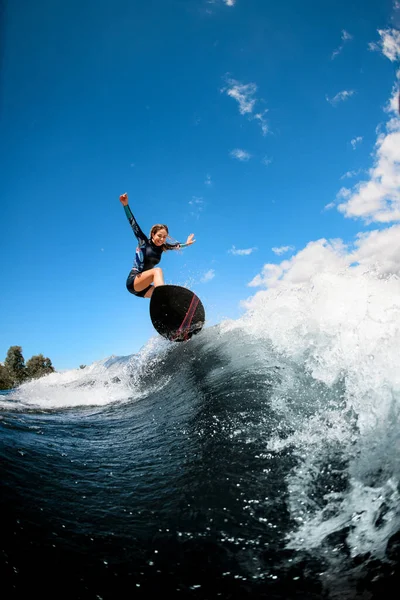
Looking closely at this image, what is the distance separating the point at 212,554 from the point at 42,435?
2751mm

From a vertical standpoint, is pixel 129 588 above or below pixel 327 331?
below

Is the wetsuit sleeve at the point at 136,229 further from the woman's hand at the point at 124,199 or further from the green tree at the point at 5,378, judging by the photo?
the green tree at the point at 5,378

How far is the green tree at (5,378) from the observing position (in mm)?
41781

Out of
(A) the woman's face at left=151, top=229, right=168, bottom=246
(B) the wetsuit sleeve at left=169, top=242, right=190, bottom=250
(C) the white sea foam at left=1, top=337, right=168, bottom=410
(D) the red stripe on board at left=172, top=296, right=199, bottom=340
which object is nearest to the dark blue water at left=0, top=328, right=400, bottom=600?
(C) the white sea foam at left=1, top=337, right=168, bottom=410

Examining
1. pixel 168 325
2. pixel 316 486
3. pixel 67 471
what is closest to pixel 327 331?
pixel 316 486

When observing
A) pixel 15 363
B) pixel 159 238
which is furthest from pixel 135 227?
pixel 15 363

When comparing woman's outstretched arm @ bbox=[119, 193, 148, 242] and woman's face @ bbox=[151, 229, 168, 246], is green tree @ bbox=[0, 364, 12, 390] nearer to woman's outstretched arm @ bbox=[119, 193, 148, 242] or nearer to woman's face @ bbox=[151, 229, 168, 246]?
woman's outstretched arm @ bbox=[119, 193, 148, 242]

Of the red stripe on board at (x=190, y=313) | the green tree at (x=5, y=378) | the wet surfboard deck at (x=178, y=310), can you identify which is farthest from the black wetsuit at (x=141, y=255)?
the green tree at (x=5, y=378)

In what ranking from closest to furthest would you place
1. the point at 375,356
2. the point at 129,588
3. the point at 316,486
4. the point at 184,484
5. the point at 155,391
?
the point at 129,588 → the point at 316,486 → the point at 184,484 → the point at 375,356 → the point at 155,391

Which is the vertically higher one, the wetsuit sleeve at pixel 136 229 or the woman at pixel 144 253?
the wetsuit sleeve at pixel 136 229

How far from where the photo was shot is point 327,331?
15.9ft

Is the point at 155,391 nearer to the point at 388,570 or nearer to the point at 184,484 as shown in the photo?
the point at 184,484

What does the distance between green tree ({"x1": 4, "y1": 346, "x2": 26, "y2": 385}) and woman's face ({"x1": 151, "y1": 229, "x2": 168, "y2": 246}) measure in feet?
166

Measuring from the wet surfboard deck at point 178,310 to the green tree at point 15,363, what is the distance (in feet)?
166
